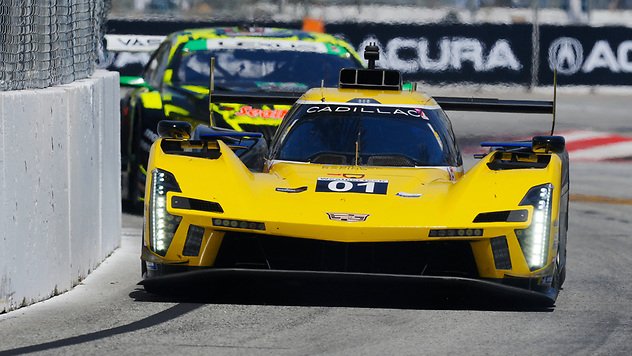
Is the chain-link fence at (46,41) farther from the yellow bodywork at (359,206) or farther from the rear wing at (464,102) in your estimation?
the rear wing at (464,102)

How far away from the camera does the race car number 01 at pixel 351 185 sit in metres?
8.43

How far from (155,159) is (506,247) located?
78.3 inches

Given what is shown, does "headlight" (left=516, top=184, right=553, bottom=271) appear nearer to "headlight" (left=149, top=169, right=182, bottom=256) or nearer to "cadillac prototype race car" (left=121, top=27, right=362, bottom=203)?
"headlight" (left=149, top=169, right=182, bottom=256)

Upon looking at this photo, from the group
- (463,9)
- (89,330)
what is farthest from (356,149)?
(463,9)

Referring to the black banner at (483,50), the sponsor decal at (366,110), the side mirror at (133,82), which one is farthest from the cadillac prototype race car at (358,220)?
the black banner at (483,50)

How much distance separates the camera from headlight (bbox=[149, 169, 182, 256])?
8.22 metres

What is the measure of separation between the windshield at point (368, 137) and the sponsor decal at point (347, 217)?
127 centimetres

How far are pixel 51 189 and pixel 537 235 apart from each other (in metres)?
2.64

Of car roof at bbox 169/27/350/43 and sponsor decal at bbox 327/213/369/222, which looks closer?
sponsor decal at bbox 327/213/369/222

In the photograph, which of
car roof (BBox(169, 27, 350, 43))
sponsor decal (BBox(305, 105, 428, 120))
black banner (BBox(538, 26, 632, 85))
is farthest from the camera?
black banner (BBox(538, 26, 632, 85))

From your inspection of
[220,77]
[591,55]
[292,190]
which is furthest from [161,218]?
→ [591,55]

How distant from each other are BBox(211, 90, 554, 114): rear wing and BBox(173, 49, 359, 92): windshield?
2.78 metres

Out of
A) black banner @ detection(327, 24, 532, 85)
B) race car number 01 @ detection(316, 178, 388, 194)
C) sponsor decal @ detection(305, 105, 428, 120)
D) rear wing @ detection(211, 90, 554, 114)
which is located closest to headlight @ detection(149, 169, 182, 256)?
race car number 01 @ detection(316, 178, 388, 194)

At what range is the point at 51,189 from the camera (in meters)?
8.59
